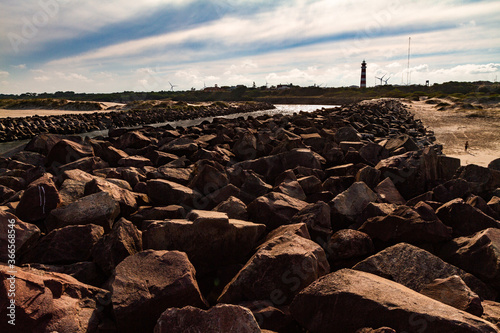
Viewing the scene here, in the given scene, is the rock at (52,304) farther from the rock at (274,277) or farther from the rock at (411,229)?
the rock at (411,229)

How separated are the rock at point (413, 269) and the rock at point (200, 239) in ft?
4.46

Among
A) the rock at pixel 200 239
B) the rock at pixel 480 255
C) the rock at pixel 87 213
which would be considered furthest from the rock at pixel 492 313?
the rock at pixel 87 213

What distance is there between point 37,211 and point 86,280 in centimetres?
169

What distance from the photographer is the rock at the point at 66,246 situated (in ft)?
11.2

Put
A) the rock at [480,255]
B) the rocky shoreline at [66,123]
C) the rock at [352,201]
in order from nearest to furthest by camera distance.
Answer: the rock at [480,255] < the rock at [352,201] < the rocky shoreline at [66,123]

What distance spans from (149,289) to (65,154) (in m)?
6.47

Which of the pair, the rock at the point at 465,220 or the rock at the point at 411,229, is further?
the rock at the point at 465,220

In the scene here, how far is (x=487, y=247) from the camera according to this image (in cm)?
324

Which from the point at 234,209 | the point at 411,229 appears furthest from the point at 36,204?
the point at 411,229

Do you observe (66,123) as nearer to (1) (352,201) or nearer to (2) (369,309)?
(1) (352,201)

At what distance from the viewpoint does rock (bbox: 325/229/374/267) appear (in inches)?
139

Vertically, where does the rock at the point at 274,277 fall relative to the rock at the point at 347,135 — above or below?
below

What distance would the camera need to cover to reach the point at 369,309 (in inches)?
87.0

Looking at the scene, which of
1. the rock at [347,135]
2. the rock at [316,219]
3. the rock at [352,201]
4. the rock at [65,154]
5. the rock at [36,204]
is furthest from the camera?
the rock at [347,135]
